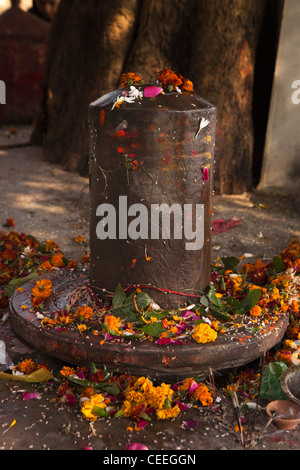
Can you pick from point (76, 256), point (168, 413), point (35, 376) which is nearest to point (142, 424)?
point (168, 413)

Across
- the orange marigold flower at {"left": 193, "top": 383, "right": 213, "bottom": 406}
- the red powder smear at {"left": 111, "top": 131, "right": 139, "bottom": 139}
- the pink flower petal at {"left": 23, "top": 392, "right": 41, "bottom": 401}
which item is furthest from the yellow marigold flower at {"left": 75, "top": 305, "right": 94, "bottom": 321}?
the red powder smear at {"left": 111, "top": 131, "right": 139, "bottom": 139}

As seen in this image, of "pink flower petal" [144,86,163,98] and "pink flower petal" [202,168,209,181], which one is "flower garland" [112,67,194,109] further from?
"pink flower petal" [202,168,209,181]

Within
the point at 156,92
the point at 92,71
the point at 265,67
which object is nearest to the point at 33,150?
the point at 92,71

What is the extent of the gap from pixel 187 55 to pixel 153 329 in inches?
160

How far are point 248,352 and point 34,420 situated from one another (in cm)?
107

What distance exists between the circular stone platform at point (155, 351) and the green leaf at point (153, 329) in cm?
6

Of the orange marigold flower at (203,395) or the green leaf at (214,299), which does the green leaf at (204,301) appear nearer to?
the green leaf at (214,299)

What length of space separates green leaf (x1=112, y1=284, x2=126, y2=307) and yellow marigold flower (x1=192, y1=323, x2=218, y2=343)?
16.6 inches

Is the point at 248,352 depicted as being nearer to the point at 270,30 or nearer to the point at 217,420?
the point at 217,420

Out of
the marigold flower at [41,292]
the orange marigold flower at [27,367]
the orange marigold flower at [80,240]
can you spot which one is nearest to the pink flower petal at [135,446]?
the orange marigold flower at [27,367]

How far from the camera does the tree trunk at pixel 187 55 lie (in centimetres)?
598

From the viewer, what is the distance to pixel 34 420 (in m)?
2.64
